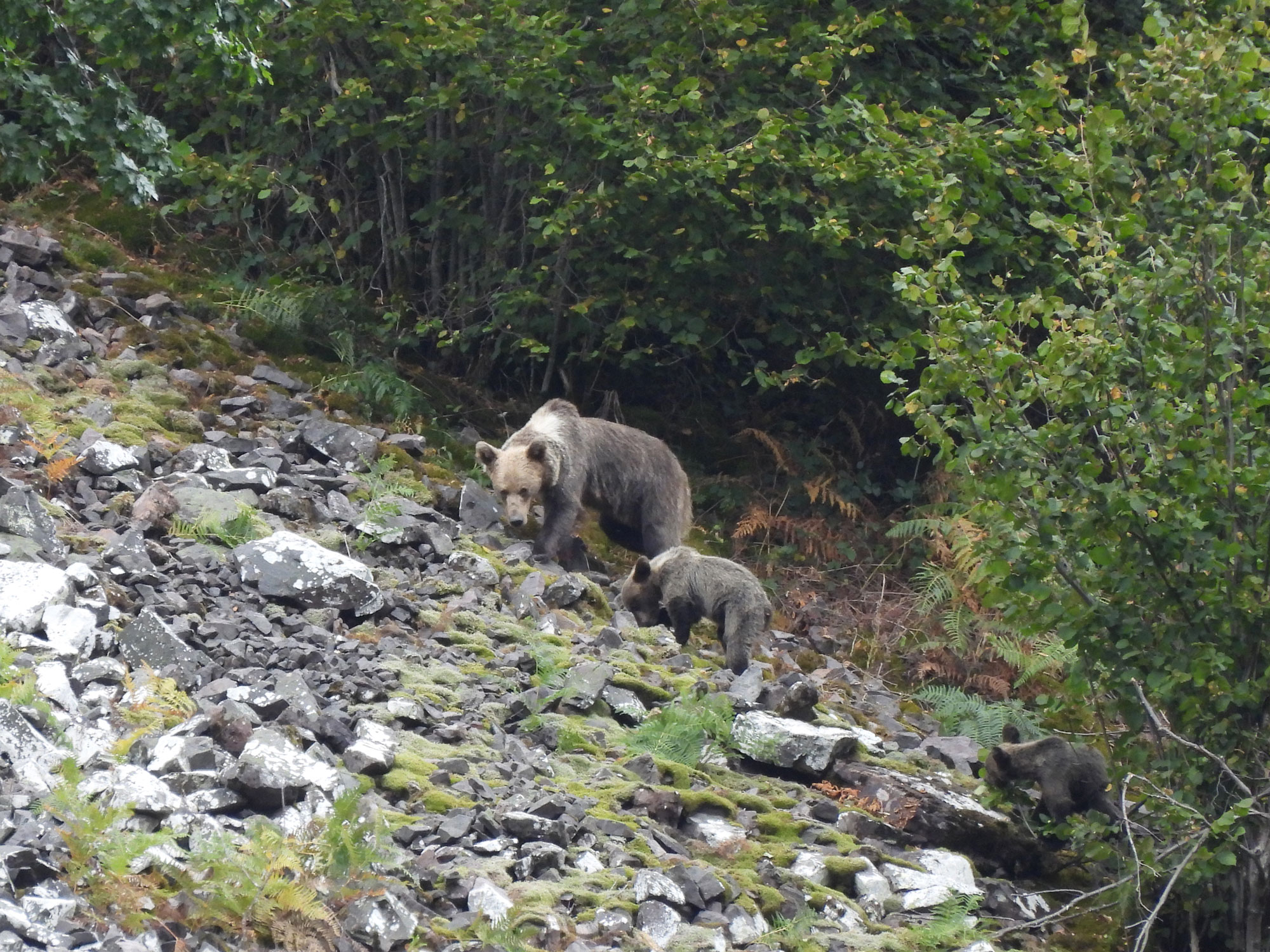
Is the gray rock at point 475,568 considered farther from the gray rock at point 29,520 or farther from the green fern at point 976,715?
the green fern at point 976,715

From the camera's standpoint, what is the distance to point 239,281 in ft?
41.2

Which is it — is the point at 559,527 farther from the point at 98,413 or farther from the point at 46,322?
the point at 46,322

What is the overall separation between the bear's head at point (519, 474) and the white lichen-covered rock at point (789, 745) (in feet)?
11.8

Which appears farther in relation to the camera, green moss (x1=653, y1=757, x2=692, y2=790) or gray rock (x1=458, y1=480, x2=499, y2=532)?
gray rock (x1=458, y1=480, x2=499, y2=532)

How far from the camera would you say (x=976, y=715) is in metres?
10.2

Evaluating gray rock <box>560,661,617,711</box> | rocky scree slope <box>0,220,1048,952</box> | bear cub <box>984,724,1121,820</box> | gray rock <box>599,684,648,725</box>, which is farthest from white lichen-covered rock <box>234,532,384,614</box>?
bear cub <box>984,724,1121,820</box>

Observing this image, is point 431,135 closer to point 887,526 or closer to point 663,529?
point 663,529

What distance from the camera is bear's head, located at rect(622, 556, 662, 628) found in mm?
10102

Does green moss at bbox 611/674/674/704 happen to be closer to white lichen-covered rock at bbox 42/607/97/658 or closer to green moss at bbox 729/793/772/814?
green moss at bbox 729/793/772/814

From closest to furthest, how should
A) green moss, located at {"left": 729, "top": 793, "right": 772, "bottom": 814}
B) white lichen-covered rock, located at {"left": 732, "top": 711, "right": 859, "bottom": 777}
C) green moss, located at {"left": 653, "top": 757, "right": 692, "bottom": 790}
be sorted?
green moss, located at {"left": 653, "top": 757, "right": 692, "bottom": 790} < green moss, located at {"left": 729, "top": 793, "right": 772, "bottom": 814} < white lichen-covered rock, located at {"left": 732, "top": 711, "right": 859, "bottom": 777}

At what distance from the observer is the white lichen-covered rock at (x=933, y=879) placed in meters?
6.42

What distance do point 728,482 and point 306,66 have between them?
18.4 ft

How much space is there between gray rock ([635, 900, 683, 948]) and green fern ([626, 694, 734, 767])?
1.58 meters

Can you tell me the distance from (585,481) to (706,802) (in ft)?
16.5
